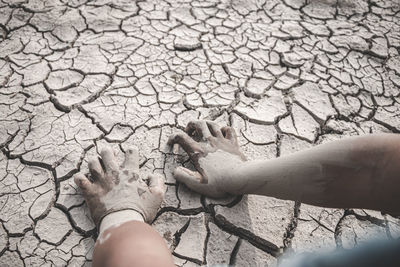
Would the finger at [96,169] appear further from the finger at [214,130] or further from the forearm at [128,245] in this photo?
the finger at [214,130]

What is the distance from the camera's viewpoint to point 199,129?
5.66 feet

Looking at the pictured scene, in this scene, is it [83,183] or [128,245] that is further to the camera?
[83,183]

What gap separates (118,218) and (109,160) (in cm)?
33

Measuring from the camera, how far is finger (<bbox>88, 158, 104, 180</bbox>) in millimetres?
1504

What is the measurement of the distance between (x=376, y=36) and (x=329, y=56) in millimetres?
553

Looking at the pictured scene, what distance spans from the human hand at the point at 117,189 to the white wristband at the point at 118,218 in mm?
16

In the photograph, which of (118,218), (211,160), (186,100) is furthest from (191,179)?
(186,100)

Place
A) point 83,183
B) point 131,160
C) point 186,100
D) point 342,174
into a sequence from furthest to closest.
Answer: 1. point 186,100
2. point 131,160
3. point 83,183
4. point 342,174

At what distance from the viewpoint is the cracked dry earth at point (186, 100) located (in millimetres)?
1525

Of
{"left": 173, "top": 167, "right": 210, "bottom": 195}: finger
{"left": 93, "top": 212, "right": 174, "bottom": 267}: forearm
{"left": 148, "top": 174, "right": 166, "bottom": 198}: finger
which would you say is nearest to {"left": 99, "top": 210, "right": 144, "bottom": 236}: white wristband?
{"left": 93, "top": 212, "right": 174, "bottom": 267}: forearm

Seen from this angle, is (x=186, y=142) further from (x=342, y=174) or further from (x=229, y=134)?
(x=342, y=174)

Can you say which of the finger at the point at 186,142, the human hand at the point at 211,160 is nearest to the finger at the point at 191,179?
the human hand at the point at 211,160

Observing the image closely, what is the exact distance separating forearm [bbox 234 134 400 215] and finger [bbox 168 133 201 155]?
380 millimetres

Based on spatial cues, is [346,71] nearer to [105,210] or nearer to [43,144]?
[105,210]
